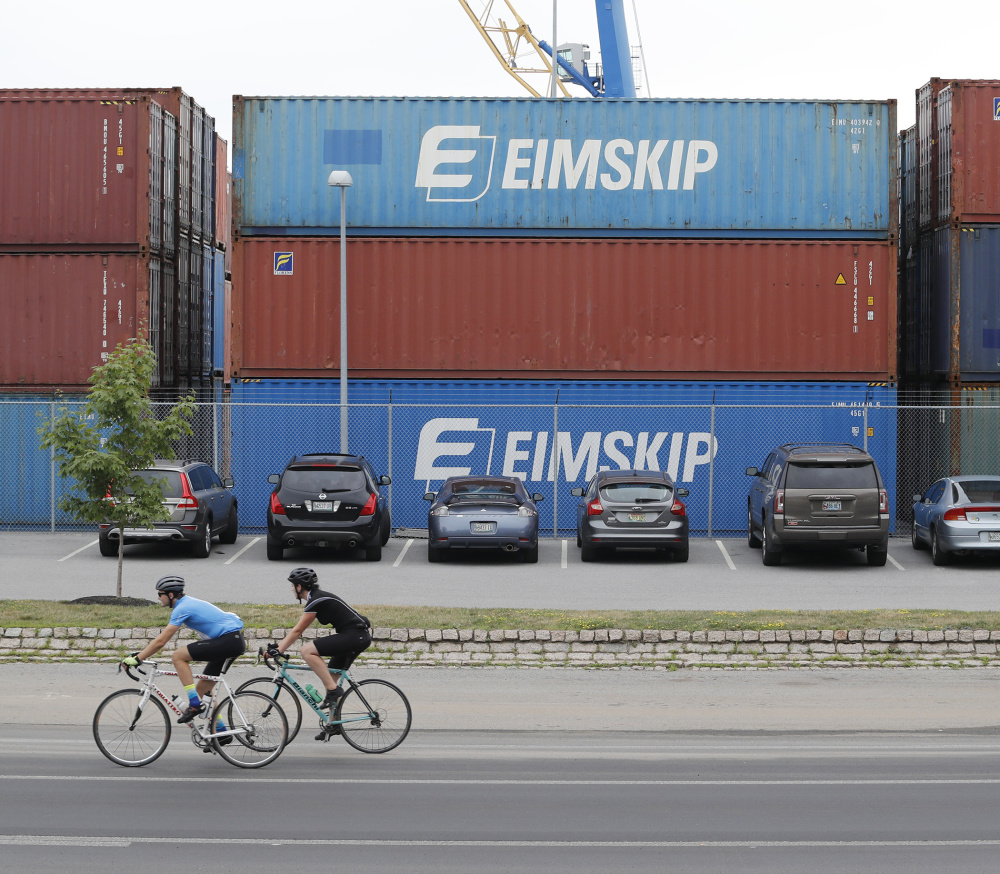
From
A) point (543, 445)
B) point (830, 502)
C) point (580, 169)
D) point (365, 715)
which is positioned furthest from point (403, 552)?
point (365, 715)

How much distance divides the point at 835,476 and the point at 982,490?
95.9 inches

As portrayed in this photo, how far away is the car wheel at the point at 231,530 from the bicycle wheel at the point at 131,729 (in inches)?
497

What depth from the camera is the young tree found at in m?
15.2

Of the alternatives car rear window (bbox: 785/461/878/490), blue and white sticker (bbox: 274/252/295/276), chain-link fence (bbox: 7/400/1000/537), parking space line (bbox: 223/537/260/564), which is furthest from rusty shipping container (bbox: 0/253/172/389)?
car rear window (bbox: 785/461/878/490)

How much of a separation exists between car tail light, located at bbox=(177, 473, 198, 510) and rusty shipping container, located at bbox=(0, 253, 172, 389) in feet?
17.0

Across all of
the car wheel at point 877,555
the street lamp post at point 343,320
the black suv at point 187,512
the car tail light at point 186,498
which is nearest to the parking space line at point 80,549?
the black suv at point 187,512

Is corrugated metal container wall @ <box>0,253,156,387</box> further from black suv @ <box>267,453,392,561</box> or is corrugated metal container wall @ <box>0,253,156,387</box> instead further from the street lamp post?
black suv @ <box>267,453,392,561</box>

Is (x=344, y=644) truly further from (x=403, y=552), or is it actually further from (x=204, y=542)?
(x=403, y=552)

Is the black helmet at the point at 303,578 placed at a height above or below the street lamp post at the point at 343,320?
below

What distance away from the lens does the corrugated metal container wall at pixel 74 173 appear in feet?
78.4

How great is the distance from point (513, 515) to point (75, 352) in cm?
975

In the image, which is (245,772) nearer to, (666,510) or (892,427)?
(666,510)

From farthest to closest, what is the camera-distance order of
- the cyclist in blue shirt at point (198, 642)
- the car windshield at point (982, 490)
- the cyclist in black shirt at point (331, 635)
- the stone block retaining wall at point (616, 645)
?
1. the car windshield at point (982, 490)
2. the stone block retaining wall at point (616, 645)
3. the cyclist in black shirt at point (331, 635)
4. the cyclist in blue shirt at point (198, 642)

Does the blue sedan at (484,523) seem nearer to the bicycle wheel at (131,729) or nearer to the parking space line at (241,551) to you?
the parking space line at (241,551)
